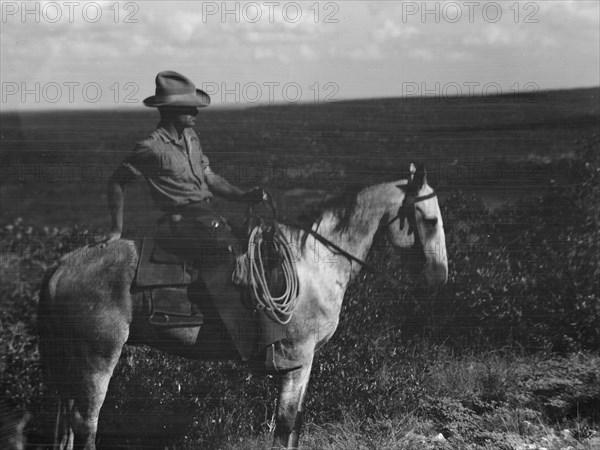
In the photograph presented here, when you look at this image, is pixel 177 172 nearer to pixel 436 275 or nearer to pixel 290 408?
pixel 290 408

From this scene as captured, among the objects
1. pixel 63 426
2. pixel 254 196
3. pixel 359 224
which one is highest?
pixel 254 196

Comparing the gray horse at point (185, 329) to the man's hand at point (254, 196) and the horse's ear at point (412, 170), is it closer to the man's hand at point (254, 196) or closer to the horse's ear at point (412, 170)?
the horse's ear at point (412, 170)

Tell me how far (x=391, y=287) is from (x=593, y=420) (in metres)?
1.33

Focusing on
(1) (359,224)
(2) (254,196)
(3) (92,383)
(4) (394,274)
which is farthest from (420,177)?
(3) (92,383)

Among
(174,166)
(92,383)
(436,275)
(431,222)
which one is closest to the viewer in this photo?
(174,166)

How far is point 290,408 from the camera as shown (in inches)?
129

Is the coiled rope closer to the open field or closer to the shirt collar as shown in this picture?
the open field

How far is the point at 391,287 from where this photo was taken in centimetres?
334

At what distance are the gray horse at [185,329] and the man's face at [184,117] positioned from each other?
59cm

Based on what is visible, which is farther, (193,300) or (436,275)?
(436,275)

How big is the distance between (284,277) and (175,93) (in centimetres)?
96

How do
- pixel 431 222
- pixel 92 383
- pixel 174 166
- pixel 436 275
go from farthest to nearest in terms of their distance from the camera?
pixel 436 275 → pixel 431 222 → pixel 92 383 → pixel 174 166

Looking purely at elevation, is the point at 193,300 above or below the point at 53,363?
above

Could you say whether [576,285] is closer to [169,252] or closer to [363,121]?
[363,121]
